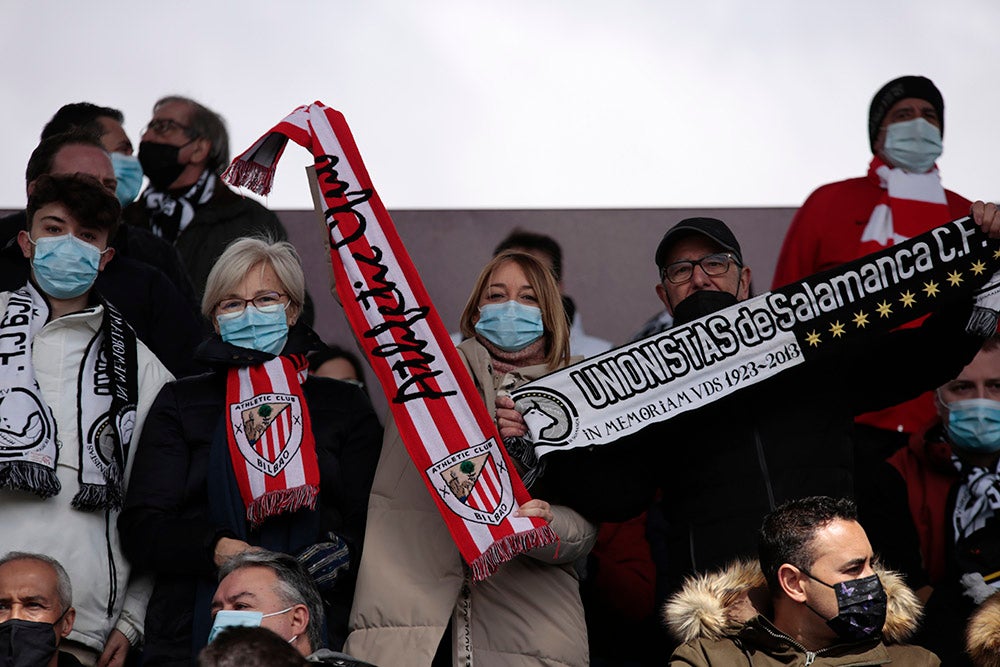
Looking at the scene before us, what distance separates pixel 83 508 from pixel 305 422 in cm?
75

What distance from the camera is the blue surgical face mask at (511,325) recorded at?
5086 mm

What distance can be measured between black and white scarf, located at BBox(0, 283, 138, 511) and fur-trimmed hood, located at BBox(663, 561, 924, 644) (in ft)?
6.22

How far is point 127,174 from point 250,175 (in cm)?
149

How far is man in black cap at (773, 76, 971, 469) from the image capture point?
6633mm

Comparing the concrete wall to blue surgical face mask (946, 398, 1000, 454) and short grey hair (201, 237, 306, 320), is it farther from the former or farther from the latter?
short grey hair (201, 237, 306, 320)

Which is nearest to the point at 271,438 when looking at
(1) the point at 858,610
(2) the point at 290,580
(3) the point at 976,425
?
(2) the point at 290,580

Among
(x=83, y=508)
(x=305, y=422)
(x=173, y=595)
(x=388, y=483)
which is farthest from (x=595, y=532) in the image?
(x=83, y=508)

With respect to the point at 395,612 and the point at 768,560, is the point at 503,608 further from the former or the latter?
the point at 768,560

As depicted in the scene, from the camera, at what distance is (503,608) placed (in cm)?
472

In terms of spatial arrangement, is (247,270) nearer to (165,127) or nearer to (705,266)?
(705,266)

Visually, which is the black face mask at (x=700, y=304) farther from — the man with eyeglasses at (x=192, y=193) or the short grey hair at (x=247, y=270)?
the man with eyeglasses at (x=192, y=193)

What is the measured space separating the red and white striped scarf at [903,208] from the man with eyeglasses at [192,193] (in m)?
2.61

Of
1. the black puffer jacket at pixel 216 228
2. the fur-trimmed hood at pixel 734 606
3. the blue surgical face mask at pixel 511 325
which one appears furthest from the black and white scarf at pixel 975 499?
the black puffer jacket at pixel 216 228

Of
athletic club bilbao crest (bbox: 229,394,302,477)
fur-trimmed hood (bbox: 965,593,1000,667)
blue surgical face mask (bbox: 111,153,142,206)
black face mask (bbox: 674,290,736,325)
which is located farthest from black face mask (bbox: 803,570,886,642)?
blue surgical face mask (bbox: 111,153,142,206)
